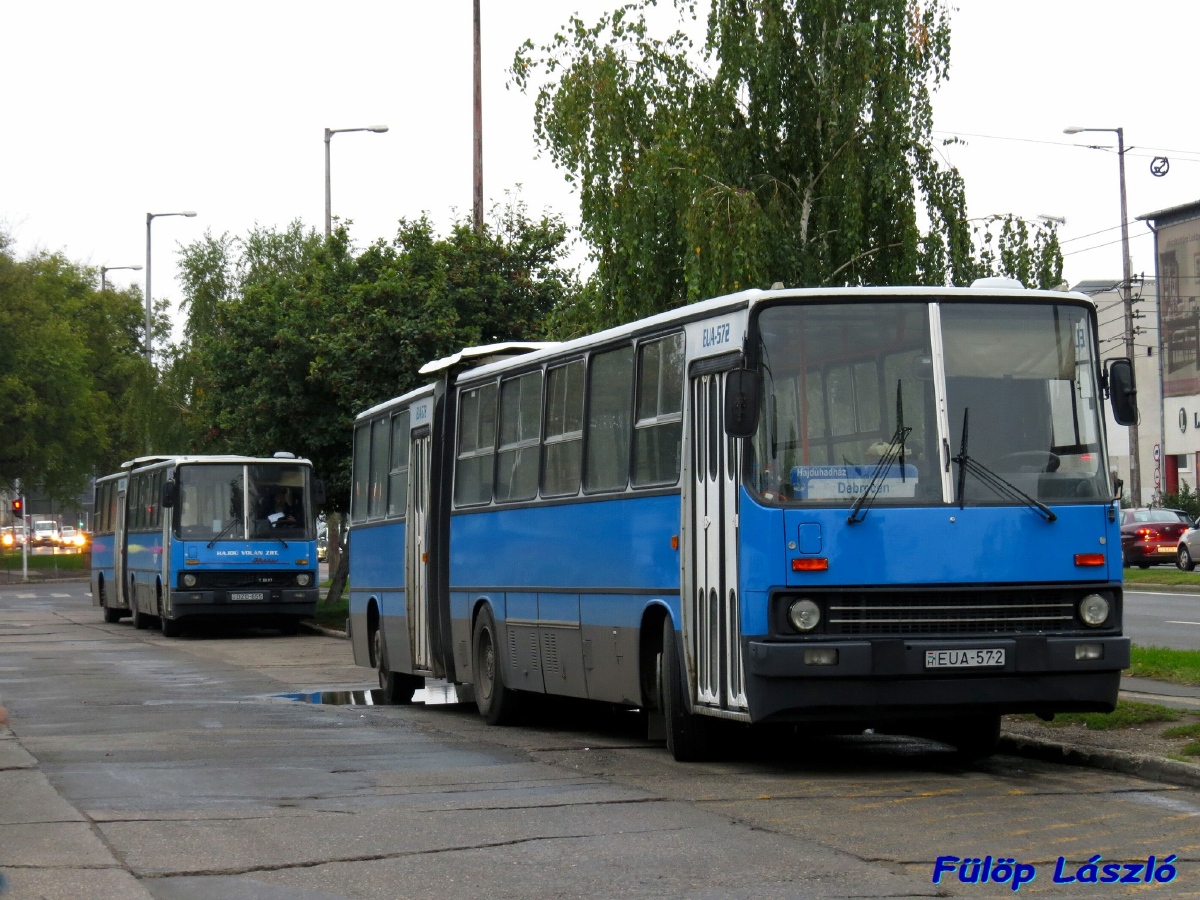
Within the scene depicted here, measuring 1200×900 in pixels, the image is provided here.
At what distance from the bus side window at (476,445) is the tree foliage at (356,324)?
46.0 ft

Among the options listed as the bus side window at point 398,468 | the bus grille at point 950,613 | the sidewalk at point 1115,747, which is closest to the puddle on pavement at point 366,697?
the bus side window at point 398,468

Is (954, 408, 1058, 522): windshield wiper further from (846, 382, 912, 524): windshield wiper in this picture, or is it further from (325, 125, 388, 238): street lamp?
(325, 125, 388, 238): street lamp

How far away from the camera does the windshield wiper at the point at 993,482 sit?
11.4 m

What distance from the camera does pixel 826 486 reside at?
1132 centimetres

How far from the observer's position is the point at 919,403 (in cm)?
1151

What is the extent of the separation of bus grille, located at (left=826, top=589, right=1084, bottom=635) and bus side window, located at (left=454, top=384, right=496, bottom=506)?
18.7 feet

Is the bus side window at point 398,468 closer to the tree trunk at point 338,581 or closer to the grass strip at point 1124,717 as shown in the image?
the grass strip at point 1124,717

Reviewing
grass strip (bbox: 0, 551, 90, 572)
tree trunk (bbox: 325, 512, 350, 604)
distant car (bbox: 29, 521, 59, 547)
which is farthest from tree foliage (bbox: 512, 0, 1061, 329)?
distant car (bbox: 29, 521, 59, 547)

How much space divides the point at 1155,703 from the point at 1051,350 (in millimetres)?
4075

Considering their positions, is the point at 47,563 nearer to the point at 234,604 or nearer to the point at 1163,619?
the point at 234,604

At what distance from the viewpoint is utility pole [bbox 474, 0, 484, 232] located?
36.5 m

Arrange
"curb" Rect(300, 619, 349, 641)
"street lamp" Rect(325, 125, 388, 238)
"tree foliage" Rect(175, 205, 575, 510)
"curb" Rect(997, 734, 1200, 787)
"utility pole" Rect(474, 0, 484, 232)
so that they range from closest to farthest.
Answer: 1. "curb" Rect(997, 734, 1200, 787)
2. "tree foliage" Rect(175, 205, 575, 510)
3. "curb" Rect(300, 619, 349, 641)
4. "utility pole" Rect(474, 0, 484, 232)
5. "street lamp" Rect(325, 125, 388, 238)

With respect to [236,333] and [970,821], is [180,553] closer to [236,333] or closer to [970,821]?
[236,333]

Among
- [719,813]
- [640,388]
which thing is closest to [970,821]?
[719,813]
